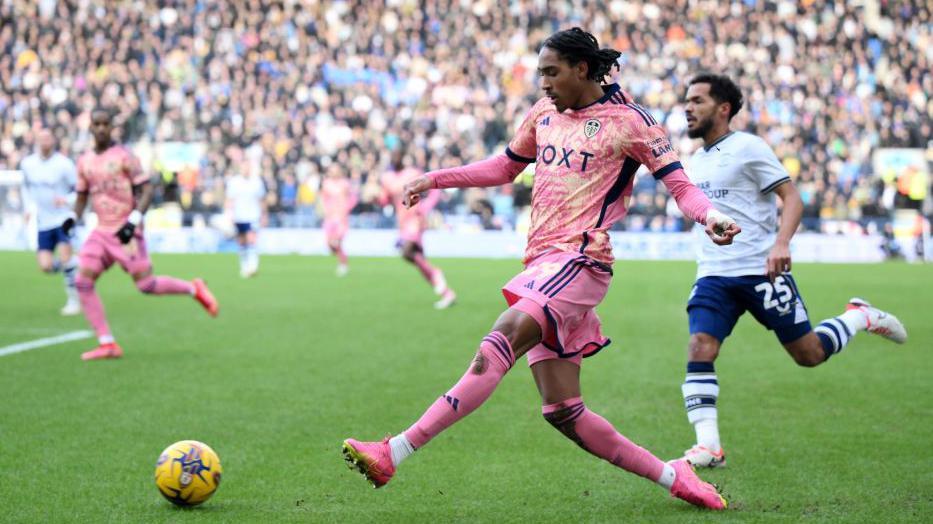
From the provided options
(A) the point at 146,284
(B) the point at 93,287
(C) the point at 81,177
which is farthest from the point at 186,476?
(C) the point at 81,177

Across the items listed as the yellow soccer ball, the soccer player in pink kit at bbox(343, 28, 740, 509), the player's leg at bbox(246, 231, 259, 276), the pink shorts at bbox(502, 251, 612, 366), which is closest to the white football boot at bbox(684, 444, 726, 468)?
the soccer player in pink kit at bbox(343, 28, 740, 509)

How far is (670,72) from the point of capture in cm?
Answer: 3372

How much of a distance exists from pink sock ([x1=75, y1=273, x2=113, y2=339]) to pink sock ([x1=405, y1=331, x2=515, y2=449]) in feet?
23.3

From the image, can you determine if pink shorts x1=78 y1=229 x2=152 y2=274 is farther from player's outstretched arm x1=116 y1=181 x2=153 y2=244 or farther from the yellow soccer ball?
the yellow soccer ball

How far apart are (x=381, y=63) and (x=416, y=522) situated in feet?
106

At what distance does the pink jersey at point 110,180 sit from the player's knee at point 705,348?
6.59 m

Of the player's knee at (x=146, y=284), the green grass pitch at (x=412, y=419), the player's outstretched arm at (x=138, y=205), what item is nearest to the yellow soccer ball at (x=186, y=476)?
the green grass pitch at (x=412, y=419)

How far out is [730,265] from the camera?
679 cm

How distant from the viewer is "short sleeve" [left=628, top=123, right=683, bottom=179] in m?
5.12

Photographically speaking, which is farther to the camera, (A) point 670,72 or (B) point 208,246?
(A) point 670,72

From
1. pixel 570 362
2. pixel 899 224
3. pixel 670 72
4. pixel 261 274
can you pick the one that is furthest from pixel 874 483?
pixel 670 72

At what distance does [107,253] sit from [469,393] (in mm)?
7290

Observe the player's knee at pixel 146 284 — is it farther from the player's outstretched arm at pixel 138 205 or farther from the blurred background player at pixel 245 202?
the blurred background player at pixel 245 202

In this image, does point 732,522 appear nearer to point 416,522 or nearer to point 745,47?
point 416,522
